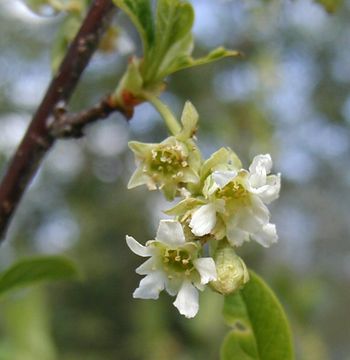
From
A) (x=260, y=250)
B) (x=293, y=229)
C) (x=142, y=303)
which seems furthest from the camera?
(x=293, y=229)

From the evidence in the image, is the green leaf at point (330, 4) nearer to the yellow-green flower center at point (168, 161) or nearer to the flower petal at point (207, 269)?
the yellow-green flower center at point (168, 161)

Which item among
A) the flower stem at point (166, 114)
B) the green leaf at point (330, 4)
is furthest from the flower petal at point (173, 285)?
the green leaf at point (330, 4)

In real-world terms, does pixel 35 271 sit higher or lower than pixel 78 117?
lower

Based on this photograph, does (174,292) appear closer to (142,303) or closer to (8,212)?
(8,212)

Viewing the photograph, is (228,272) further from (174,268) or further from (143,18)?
(143,18)

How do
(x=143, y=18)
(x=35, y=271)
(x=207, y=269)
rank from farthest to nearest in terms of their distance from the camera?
1. (x=35, y=271)
2. (x=143, y=18)
3. (x=207, y=269)

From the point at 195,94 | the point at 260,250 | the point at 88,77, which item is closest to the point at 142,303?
the point at 260,250

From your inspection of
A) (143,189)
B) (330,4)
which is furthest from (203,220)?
(143,189)
